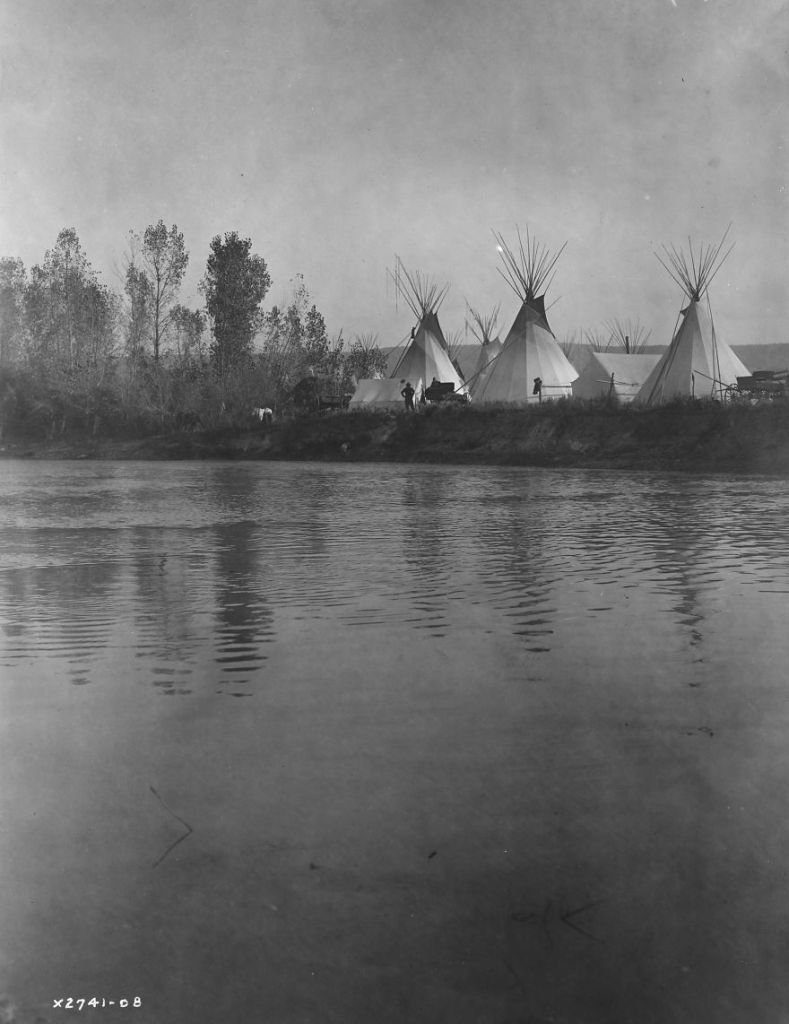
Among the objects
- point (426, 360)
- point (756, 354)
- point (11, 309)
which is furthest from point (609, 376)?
point (756, 354)

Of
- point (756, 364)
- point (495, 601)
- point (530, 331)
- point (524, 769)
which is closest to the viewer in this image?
point (524, 769)

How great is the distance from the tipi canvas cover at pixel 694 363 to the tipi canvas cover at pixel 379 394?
1080cm

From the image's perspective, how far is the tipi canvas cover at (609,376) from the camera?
32.4 metres

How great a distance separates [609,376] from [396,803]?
30940mm

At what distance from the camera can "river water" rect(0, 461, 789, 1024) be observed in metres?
1.91

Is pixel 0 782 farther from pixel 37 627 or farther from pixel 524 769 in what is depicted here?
pixel 37 627

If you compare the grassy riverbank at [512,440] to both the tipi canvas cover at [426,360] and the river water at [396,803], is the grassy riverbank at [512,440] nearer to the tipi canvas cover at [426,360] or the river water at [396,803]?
the tipi canvas cover at [426,360]

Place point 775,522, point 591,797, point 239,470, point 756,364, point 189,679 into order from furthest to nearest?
1. point 756,364
2. point 239,470
3. point 775,522
4. point 189,679
5. point 591,797

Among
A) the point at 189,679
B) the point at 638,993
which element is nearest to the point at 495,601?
the point at 189,679

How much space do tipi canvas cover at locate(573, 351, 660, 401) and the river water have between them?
2671 cm

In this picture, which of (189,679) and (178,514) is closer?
(189,679)

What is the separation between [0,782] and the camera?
9.37ft

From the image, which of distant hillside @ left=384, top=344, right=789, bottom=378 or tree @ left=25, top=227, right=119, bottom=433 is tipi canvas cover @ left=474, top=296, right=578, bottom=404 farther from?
distant hillside @ left=384, top=344, right=789, bottom=378

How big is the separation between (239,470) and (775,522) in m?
15.4
